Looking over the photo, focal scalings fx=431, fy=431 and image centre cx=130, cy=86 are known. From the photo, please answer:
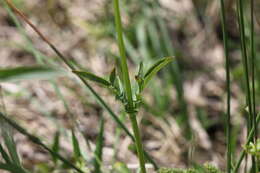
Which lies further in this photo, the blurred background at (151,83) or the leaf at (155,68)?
the blurred background at (151,83)

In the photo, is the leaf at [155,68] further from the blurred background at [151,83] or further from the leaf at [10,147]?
the blurred background at [151,83]

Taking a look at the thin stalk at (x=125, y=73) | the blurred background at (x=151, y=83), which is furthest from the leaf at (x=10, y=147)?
the blurred background at (x=151, y=83)

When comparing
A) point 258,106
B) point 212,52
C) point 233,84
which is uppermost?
point 212,52

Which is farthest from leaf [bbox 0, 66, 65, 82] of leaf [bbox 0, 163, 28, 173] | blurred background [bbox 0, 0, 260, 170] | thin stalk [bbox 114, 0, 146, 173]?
blurred background [bbox 0, 0, 260, 170]

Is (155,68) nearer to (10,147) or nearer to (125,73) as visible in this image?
(125,73)

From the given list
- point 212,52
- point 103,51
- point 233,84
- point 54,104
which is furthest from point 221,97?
point 54,104

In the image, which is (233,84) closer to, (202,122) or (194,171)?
(202,122)
